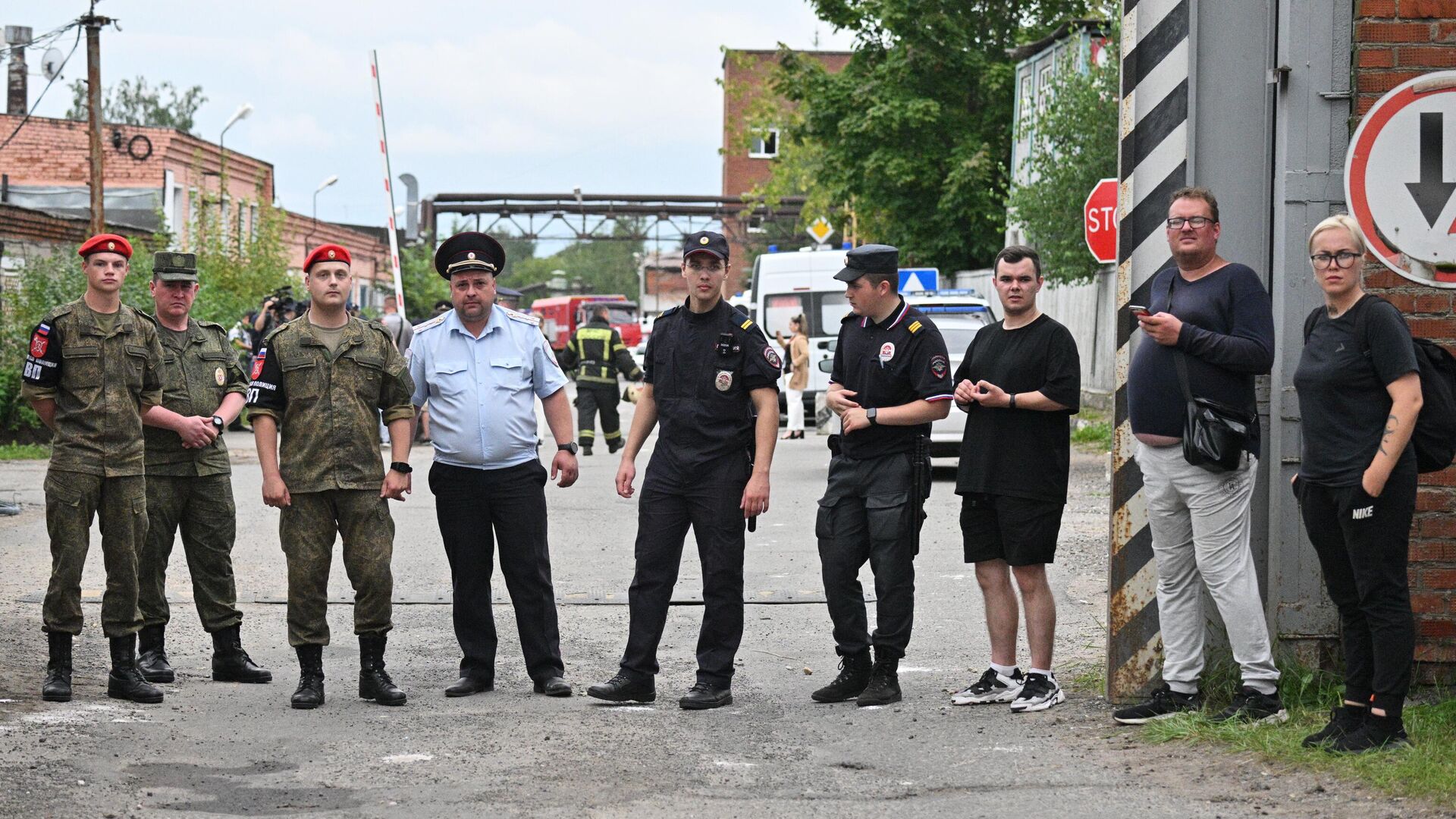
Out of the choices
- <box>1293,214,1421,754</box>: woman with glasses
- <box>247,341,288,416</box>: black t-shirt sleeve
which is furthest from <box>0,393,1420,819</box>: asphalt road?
<box>247,341,288,416</box>: black t-shirt sleeve

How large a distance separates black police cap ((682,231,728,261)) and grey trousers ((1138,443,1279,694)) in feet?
6.48

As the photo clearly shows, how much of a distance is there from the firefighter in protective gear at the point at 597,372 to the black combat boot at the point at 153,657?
12.3 m

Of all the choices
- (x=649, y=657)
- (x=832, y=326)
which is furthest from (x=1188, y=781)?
(x=832, y=326)

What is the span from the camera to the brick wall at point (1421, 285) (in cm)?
657

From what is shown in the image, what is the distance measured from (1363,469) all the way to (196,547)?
16.4ft

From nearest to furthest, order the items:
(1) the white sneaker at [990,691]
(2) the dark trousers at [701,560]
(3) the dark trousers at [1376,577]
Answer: (3) the dark trousers at [1376,577] → (1) the white sneaker at [990,691] → (2) the dark trousers at [701,560]

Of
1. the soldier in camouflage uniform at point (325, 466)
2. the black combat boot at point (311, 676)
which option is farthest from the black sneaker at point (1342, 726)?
the black combat boot at point (311, 676)

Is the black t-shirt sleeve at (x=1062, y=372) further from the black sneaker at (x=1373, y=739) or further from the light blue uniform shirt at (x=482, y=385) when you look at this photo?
the light blue uniform shirt at (x=482, y=385)

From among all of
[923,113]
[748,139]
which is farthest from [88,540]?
[748,139]

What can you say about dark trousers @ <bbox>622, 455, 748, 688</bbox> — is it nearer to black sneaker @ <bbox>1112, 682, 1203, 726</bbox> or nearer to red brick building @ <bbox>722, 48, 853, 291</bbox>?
black sneaker @ <bbox>1112, 682, 1203, 726</bbox>

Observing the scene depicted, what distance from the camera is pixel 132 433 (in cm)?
743

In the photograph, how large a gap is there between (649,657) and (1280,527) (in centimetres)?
262

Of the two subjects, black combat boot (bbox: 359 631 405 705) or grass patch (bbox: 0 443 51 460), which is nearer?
black combat boot (bbox: 359 631 405 705)

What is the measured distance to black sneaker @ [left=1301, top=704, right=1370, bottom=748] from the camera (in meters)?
5.88
